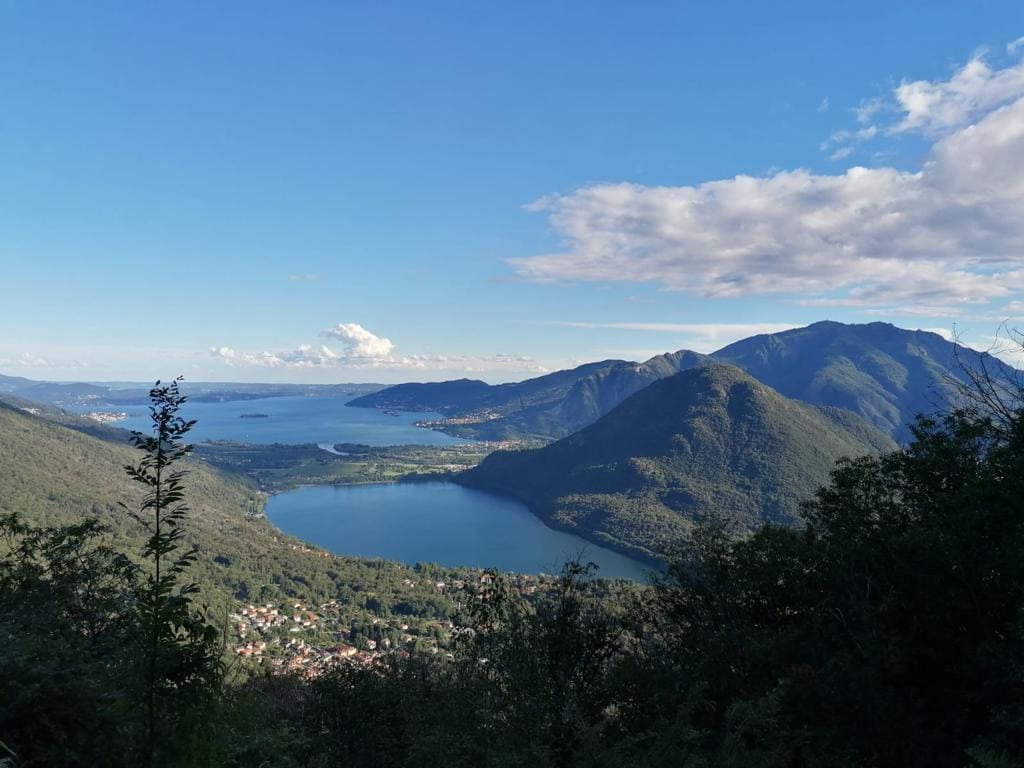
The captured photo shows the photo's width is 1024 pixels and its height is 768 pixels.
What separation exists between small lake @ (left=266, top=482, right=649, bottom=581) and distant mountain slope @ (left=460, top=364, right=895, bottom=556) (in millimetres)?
6911

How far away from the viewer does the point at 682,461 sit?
125750 mm

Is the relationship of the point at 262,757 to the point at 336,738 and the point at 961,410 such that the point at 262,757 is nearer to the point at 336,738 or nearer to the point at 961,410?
the point at 336,738

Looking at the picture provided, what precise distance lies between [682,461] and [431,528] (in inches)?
2361

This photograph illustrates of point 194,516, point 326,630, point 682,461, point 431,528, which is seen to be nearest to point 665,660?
point 326,630

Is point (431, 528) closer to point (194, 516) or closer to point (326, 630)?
point (194, 516)

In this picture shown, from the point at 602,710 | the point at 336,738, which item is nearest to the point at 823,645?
the point at 602,710

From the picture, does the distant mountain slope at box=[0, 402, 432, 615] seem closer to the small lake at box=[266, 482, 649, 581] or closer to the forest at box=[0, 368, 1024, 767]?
the small lake at box=[266, 482, 649, 581]

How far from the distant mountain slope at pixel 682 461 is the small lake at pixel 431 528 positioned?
6.91 meters

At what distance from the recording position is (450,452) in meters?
186

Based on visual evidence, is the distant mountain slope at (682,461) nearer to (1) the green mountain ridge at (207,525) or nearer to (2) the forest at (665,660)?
(1) the green mountain ridge at (207,525)

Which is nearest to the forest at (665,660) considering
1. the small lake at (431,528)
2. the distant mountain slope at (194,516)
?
the distant mountain slope at (194,516)

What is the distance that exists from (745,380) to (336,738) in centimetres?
14576

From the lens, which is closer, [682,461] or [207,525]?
[207,525]

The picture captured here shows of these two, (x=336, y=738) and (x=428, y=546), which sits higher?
(x=336, y=738)
